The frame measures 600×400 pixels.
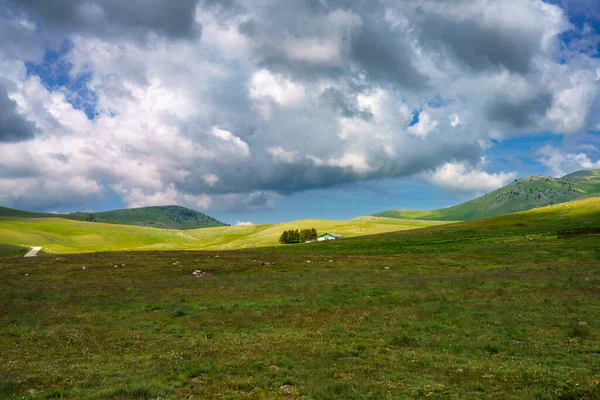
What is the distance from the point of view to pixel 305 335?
926 inches

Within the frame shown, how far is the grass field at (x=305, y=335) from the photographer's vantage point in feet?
47.8

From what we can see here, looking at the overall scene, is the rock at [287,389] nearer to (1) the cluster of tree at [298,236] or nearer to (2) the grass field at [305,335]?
(2) the grass field at [305,335]

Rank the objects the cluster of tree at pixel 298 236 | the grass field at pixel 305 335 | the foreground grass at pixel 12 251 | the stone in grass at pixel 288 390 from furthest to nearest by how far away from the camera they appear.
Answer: the cluster of tree at pixel 298 236, the foreground grass at pixel 12 251, the grass field at pixel 305 335, the stone in grass at pixel 288 390

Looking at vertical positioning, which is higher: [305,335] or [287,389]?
[287,389]

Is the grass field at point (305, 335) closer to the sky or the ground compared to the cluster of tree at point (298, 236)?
closer to the ground

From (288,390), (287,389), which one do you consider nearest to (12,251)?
(287,389)

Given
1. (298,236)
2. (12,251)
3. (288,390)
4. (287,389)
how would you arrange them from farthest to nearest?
(298,236), (12,251), (287,389), (288,390)

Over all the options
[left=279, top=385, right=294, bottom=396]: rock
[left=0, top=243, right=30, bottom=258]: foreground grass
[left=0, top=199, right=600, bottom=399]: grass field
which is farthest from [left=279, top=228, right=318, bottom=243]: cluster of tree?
[left=279, top=385, right=294, bottom=396]: rock

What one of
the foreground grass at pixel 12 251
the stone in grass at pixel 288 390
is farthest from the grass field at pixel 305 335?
the foreground grass at pixel 12 251

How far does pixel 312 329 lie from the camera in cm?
2525

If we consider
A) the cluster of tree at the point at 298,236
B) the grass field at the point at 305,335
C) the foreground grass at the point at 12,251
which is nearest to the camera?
the grass field at the point at 305,335

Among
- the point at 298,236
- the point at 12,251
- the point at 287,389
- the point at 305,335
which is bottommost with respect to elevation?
the point at 305,335

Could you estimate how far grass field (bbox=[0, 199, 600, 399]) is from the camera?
1458 centimetres

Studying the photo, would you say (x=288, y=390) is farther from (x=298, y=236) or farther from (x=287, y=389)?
(x=298, y=236)
